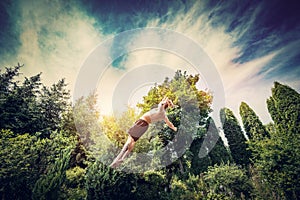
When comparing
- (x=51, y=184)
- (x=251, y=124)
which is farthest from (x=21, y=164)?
(x=251, y=124)

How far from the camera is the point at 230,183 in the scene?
8.60m

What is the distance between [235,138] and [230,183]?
8544mm

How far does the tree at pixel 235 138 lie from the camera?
1523cm

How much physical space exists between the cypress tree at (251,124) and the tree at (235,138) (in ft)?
2.97

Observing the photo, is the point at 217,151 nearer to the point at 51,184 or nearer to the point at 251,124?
the point at 251,124

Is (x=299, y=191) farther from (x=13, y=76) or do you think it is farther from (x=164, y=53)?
(x=13, y=76)

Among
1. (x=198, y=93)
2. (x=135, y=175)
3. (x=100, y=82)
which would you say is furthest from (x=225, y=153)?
(x=100, y=82)

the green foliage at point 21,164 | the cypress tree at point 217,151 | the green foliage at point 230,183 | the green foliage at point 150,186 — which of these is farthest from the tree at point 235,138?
Result: the green foliage at point 21,164

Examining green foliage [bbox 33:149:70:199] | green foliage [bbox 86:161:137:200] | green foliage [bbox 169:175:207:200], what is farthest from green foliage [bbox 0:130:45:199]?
green foliage [bbox 169:175:207:200]

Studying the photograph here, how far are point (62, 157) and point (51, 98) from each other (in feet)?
45.5

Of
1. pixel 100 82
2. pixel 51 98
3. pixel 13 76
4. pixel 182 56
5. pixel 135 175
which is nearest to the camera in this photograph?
pixel 135 175

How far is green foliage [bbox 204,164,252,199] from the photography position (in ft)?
27.6

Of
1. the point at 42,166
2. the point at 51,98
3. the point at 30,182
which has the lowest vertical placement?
the point at 30,182

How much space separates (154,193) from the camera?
8828 millimetres
